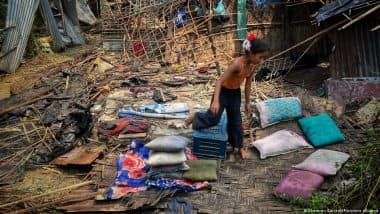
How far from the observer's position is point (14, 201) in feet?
14.4

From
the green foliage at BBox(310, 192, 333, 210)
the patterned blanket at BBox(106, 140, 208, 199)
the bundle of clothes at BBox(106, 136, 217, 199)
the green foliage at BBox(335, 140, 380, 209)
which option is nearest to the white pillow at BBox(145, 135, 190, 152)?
the bundle of clothes at BBox(106, 136, 217, 199)

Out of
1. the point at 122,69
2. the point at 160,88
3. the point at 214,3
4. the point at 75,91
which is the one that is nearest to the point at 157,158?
the point at 160,88

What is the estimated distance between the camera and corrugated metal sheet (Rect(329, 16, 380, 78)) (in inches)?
279

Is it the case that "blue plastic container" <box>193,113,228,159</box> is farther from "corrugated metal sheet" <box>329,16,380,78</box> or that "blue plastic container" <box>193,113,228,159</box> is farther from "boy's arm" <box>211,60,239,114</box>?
"corrugated metal sheet" <box>329,16,380,78</box>

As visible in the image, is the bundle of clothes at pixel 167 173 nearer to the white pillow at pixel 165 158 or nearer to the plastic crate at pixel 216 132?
the white pillow at pixel 165 158

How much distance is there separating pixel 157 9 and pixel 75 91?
3434mm

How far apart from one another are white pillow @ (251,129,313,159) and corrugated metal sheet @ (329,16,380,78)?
2578 mm

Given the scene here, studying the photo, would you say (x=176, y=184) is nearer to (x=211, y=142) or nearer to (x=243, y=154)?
(x=211, y=142)

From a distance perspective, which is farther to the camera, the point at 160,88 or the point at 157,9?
the point at 157,9

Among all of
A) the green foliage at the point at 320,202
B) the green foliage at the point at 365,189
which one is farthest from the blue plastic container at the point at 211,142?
the green foliage at the point at 365,189

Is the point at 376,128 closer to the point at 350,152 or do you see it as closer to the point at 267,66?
the point at 350,152

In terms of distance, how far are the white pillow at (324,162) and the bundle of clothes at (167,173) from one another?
3.41 feet

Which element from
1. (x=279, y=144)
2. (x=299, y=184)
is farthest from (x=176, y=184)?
(x=279, y=144)

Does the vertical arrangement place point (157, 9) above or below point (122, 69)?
above
